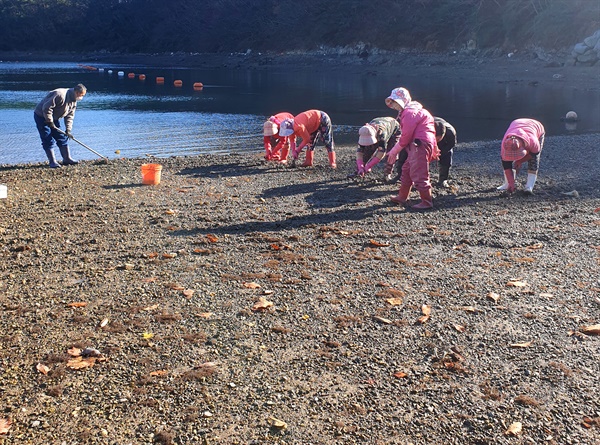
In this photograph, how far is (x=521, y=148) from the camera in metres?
10.2

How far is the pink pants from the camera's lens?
384 inches

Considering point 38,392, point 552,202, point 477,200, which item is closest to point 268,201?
point 477,200

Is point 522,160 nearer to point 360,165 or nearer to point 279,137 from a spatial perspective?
point 360,165

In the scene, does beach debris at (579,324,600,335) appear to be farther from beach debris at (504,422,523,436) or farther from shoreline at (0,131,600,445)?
beach debris at (504,422,523,436)

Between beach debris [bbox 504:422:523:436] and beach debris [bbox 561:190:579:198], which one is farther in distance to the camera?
beach debris [bbox 561:190:579:198]

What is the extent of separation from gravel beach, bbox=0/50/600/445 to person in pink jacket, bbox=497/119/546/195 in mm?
648

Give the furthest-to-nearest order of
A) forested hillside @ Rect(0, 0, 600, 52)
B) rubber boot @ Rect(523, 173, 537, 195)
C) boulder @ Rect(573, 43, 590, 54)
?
forested hillside @ Rect(0, 0, 600, 52) → boulder @ Rect(573, 43, 590, 54) → rubber boot @ Rect(523, 173, 537, 195)

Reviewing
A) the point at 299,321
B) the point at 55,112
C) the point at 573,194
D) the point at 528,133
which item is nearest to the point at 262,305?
the point at 299,321

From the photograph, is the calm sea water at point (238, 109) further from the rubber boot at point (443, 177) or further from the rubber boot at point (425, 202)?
the rubber boot at point (425, 202)

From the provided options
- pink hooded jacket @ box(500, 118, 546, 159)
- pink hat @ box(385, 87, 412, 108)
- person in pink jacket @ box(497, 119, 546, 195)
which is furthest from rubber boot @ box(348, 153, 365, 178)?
pink hooded jacket @ box(500, 118, 546, 159)

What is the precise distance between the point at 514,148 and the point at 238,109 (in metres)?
23.0

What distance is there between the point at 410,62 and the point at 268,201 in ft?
180

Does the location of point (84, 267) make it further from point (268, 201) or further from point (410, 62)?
point (410, 62)

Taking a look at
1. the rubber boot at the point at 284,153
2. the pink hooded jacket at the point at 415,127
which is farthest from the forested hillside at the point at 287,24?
the pink hooded jacket at the point at 415,127
